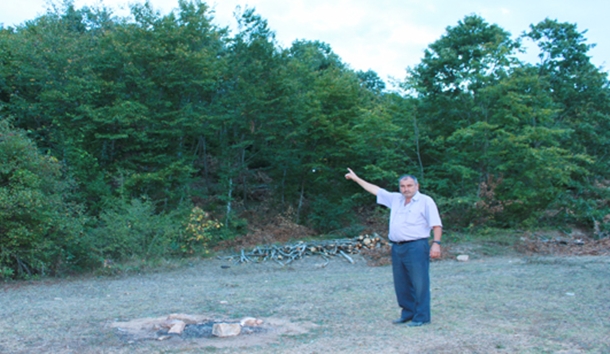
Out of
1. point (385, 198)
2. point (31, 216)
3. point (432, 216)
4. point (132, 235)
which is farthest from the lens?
point (132, 235)

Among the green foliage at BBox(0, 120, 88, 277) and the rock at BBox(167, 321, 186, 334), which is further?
the green foliage at BBox(0, 120, 88, 277)

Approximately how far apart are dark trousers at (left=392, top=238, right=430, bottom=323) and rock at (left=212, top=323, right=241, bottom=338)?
1.82 m

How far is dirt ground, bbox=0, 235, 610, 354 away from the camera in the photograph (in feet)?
16.7

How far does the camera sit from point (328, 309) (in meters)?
7.08

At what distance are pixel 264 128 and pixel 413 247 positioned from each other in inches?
564

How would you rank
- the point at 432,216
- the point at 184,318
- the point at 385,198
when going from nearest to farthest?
the point at 432,216 < the point at 385,198 < the point at 184,318

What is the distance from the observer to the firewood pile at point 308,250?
551 inches

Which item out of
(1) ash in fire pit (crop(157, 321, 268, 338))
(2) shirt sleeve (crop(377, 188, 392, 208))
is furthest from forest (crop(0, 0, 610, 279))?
(2) shirt sleeve (crop(377, 188, 392, 208))

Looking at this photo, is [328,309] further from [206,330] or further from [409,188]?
[409,188]

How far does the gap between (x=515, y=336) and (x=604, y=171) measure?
55.5 feet

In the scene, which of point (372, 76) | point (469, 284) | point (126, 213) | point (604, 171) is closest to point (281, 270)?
point (126, 213)

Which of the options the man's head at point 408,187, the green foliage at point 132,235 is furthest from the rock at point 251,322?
the green foliage at point 132,235

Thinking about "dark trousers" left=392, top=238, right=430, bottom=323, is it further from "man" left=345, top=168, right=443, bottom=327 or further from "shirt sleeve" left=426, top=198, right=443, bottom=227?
"shirt sleeve" left=426, top=198, right=443, bottom=227

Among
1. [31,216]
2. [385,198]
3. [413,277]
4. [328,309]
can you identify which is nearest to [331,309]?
[328,309]
